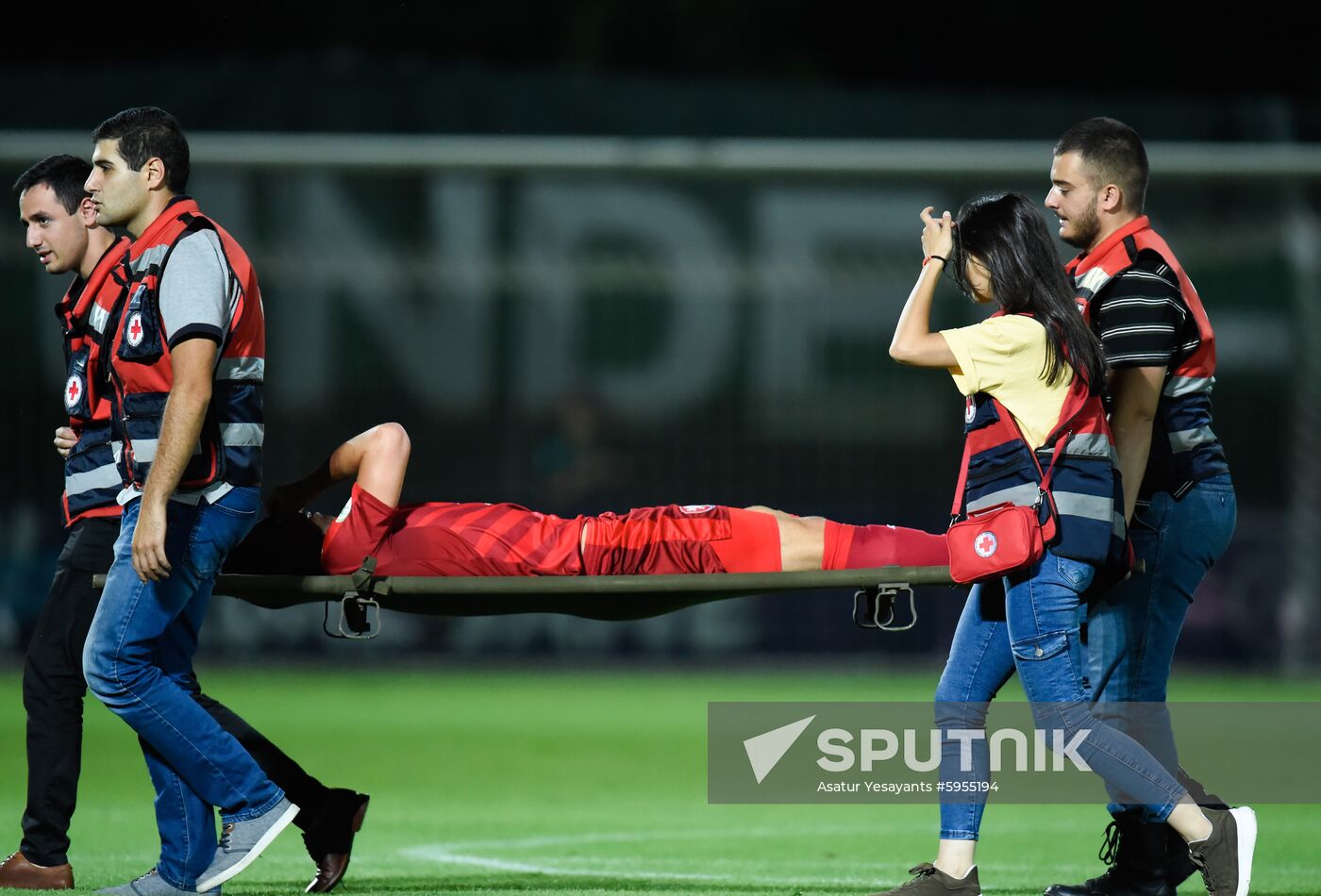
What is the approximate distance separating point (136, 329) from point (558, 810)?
11.3ft

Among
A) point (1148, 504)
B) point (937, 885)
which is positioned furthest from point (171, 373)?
point (1148, 504)

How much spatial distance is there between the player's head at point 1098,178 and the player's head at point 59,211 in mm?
2883

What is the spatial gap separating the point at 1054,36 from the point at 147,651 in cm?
2088

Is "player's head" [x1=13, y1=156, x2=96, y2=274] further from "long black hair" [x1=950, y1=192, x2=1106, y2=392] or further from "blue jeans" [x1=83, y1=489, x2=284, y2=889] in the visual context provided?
"long black hair" [x1=950, y1=192, x2=1106, y2=392]

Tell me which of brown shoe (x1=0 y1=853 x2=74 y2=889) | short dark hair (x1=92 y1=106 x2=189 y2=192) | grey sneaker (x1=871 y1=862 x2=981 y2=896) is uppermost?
short dark hair (x1=92 y1=106 x2=189 y2=192)

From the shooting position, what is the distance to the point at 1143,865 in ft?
16.9

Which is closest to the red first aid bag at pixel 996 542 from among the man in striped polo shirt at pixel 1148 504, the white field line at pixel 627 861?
the man in striped polo shirt at pixel 1148 504

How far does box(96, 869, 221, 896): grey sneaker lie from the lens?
486 centimetres

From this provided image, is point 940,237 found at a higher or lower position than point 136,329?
higher

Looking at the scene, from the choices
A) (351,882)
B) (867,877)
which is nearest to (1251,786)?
(867,877)

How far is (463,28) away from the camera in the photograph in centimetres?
2344

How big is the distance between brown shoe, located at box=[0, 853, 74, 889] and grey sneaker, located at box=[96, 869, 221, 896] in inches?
8.9

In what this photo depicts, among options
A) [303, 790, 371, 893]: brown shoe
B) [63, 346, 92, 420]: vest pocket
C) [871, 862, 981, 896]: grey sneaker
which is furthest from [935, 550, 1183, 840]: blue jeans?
[63, 346, 92, 420]: vest pocket

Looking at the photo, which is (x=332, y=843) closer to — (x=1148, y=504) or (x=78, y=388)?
(x=78, y=388)
